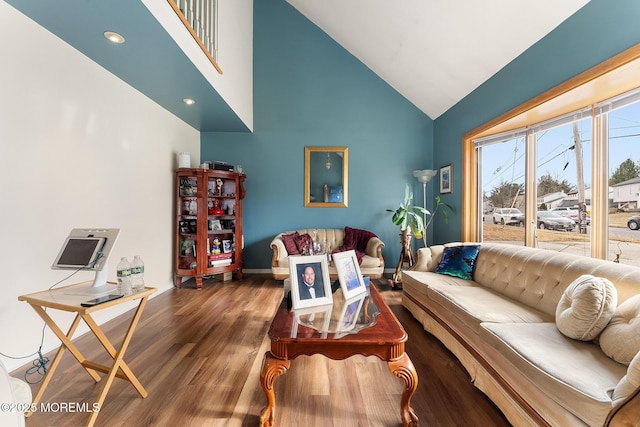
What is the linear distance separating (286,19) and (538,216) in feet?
15.5

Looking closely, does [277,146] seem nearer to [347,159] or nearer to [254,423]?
[347,159]

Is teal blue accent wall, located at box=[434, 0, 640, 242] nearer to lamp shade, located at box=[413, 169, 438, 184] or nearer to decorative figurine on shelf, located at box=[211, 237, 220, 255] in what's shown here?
lamp shade, located at box=[413, 169, 438, 184]

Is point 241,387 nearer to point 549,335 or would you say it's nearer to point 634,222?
point 549,335

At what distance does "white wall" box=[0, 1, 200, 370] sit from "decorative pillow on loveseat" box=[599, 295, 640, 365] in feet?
11.6

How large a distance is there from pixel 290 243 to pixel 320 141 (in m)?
1.85

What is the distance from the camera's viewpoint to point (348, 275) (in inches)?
75.5

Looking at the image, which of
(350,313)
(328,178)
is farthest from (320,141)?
(350,313)

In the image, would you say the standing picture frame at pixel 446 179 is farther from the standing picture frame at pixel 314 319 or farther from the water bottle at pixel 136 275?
the water bottle at pixel 136 275

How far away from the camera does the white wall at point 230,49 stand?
6.99 feet

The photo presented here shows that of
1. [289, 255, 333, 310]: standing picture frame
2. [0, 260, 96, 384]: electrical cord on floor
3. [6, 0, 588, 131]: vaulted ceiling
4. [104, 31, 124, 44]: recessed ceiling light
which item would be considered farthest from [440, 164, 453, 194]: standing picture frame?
[0, 260, 96, 384]: electrical cord on floor

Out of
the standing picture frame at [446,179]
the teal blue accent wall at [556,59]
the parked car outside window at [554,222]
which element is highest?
the teal blue accent wall at [556,59]

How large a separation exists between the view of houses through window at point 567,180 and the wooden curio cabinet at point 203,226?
3.68 metres

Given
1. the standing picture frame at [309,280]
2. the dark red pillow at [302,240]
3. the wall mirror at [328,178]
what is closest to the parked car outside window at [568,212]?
the standing picture frame at [309,280]

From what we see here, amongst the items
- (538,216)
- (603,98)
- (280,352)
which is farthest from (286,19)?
(280,352)
